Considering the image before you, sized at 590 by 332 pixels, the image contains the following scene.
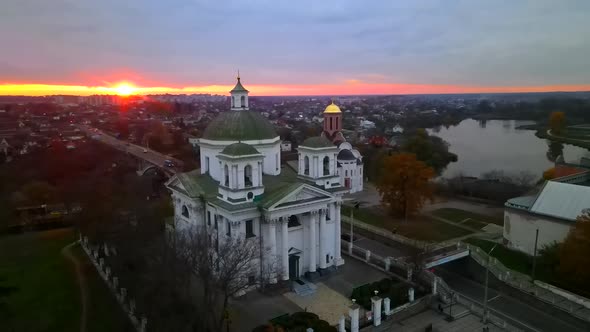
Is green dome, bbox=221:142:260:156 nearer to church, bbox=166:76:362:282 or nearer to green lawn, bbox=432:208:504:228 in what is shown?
church, bbox=166:76:362:282

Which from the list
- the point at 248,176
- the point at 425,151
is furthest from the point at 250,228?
the point at 425,151

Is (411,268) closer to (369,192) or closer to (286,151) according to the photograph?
(369,192)

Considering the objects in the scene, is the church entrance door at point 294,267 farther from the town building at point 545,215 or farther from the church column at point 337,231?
the town building at point 545,215

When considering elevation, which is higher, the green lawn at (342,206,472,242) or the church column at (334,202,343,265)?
the church column at (334,202,343,265)

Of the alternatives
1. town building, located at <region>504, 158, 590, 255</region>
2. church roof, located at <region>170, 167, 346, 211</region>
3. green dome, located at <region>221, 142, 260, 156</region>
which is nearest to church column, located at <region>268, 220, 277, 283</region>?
church roof, located at <region>170, 167, 346, 211</region>

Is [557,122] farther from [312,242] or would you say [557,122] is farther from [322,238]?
[312,242]

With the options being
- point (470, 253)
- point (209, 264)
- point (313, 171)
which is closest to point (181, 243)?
point (209, 264)

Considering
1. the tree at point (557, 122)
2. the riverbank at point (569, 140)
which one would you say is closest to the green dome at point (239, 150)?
the riverbank at point (569, 140)
